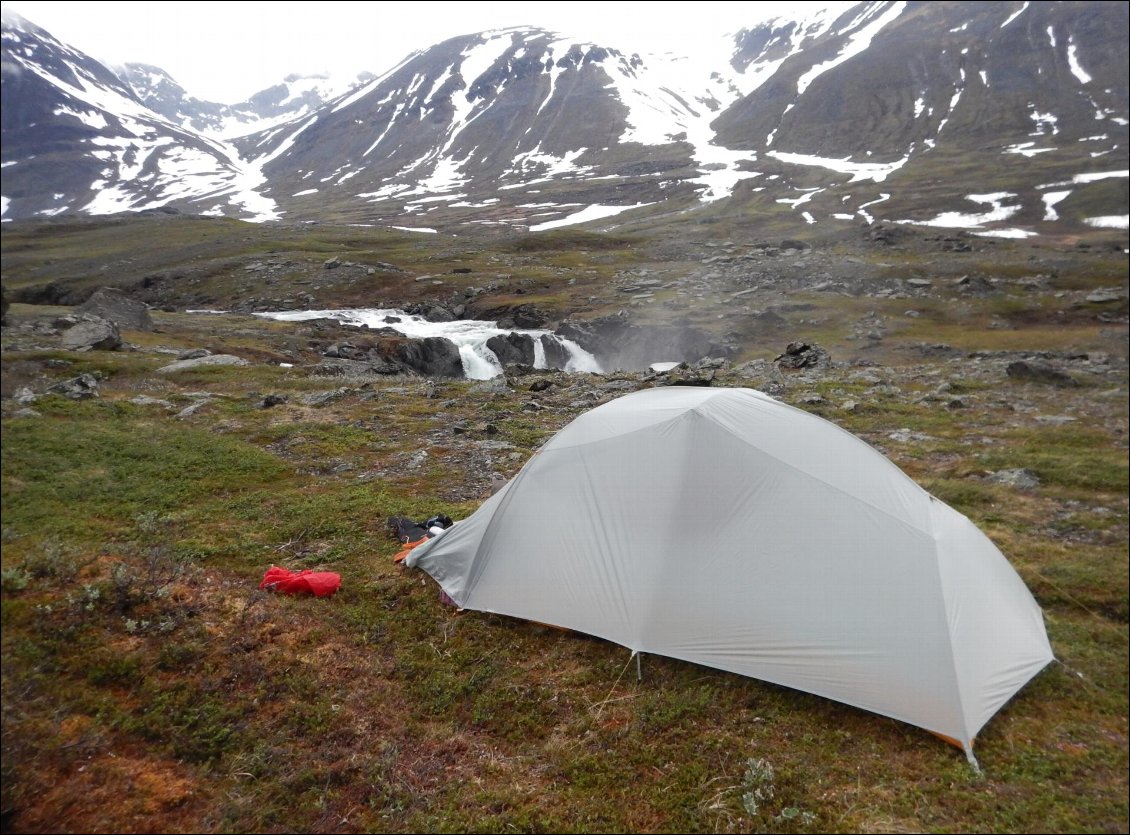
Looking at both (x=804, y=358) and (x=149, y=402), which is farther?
(x=804, y=358)

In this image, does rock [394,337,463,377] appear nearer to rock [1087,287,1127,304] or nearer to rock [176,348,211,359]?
rock [176,348,211,359]

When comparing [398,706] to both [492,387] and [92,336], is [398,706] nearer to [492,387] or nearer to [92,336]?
[492,387]

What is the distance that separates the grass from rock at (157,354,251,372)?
15894 mm

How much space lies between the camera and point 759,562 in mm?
7484

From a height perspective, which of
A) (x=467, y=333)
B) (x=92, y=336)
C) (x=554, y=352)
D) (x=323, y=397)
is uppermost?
(x=92, y=336)

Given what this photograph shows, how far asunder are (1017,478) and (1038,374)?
11298 mm

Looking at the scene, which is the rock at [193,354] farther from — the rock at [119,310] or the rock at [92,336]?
the rock at [119,310]

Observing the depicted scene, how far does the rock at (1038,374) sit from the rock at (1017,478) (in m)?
8.49

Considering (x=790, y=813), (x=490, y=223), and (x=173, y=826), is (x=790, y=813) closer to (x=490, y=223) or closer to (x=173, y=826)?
(x=173, y=826)

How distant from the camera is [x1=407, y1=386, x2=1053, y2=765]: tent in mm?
6738

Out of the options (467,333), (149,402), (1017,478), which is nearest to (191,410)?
(149,402)

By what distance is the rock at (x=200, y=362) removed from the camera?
26.3 m

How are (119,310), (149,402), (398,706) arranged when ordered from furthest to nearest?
1. (119,310)
2. (149,402)
3. (398,706)

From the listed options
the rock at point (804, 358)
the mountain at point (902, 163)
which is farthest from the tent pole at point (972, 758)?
the mountain at point (902, 163)
